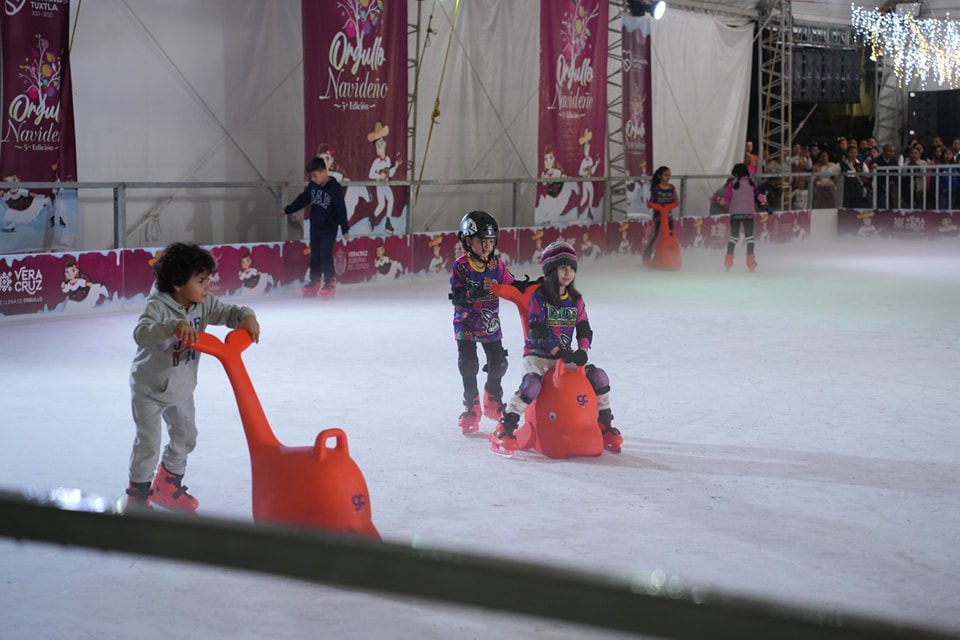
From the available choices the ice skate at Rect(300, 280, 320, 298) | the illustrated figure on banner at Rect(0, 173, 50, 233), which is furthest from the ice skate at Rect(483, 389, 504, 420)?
the ice skate at Rect(300, 280, 320, 298)

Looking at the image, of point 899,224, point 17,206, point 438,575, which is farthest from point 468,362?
point 899,224

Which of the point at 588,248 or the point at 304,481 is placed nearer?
the point at 304,481

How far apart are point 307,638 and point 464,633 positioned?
438 millimetres

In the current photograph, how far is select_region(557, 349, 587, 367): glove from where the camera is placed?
18.0 ft

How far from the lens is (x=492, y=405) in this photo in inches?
252

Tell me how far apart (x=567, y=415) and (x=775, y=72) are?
61.8 ft

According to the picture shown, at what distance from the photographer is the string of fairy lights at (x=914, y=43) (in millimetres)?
24500

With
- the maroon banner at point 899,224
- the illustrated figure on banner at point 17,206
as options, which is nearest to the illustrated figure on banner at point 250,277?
the illustrated figure on banner at point 17,206

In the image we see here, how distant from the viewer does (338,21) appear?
42.2ft

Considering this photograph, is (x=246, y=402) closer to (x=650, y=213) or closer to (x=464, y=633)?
(x=464, y=633)

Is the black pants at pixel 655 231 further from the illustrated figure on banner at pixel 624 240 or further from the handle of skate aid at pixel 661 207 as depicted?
the illustrated figure on banner at pixel 624 240

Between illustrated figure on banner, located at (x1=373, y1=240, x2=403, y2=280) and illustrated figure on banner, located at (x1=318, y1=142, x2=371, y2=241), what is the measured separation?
0.53 meters

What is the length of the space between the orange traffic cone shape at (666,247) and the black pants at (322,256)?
5127 millimetres

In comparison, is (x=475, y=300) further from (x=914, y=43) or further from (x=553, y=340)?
(x=914, y=43)
